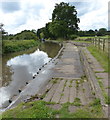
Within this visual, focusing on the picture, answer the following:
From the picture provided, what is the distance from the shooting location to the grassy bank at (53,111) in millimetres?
2821

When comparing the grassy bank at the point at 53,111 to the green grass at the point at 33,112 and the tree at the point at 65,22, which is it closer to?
the green grass at the point at 33,112

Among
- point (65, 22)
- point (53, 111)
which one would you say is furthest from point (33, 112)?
point (65, 22)

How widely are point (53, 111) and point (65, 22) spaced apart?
140 feet

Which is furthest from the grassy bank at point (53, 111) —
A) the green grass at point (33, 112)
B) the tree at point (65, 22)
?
the tree at point (65, 22)

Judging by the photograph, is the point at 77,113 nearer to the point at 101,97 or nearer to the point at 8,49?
the point at 101,97

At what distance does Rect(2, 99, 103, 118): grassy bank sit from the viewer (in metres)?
2.82

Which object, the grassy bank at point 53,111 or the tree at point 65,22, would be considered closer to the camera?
the grassy bank at point 53,111

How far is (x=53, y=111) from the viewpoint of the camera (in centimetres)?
298

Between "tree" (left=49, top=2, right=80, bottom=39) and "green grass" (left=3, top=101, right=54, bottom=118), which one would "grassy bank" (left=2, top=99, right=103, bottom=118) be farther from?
"tree" (left=49, top=2, right=80, bottom=39)

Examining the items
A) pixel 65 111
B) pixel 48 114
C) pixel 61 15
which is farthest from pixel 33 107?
pixel 61 15

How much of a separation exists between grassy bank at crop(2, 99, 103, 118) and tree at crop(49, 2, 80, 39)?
40178 millimetres

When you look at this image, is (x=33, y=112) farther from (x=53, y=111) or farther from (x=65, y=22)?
(x=65, y=22)

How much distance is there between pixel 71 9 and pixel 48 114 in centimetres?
4430

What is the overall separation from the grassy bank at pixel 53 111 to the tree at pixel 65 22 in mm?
40178
